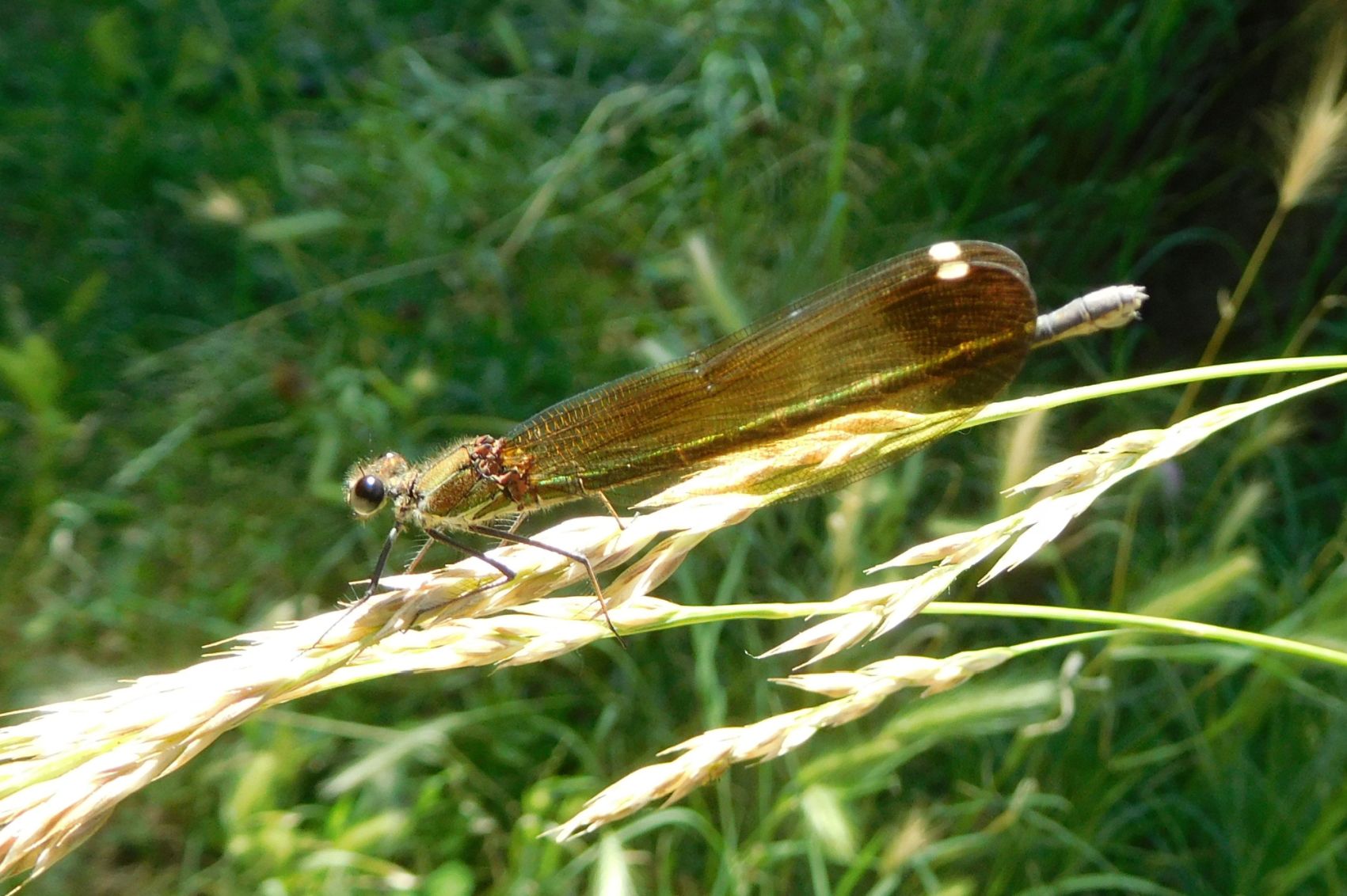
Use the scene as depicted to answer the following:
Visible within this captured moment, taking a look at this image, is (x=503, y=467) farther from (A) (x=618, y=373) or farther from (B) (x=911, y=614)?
(A) (x=618, y=373)

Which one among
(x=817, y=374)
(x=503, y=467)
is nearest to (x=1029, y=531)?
(x=817, y=374)

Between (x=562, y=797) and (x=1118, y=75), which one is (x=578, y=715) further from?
(x=1118, y=75)

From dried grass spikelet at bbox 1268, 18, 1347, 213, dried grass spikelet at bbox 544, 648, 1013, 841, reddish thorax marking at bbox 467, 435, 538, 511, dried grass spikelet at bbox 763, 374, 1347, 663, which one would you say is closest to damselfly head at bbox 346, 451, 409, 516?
reddish thorax marking at bbox 467, 435, 538, 511

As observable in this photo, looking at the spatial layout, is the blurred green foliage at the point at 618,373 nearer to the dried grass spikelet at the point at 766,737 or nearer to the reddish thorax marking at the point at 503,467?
the reddish thorax marking at the point at 503,467

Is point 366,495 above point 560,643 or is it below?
→ above

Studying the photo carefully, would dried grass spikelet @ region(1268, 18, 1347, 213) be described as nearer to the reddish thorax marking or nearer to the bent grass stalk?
the bent grass stalk

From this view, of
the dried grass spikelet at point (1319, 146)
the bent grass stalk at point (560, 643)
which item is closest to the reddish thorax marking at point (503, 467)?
the bent grass stalk at point (560, 643)
